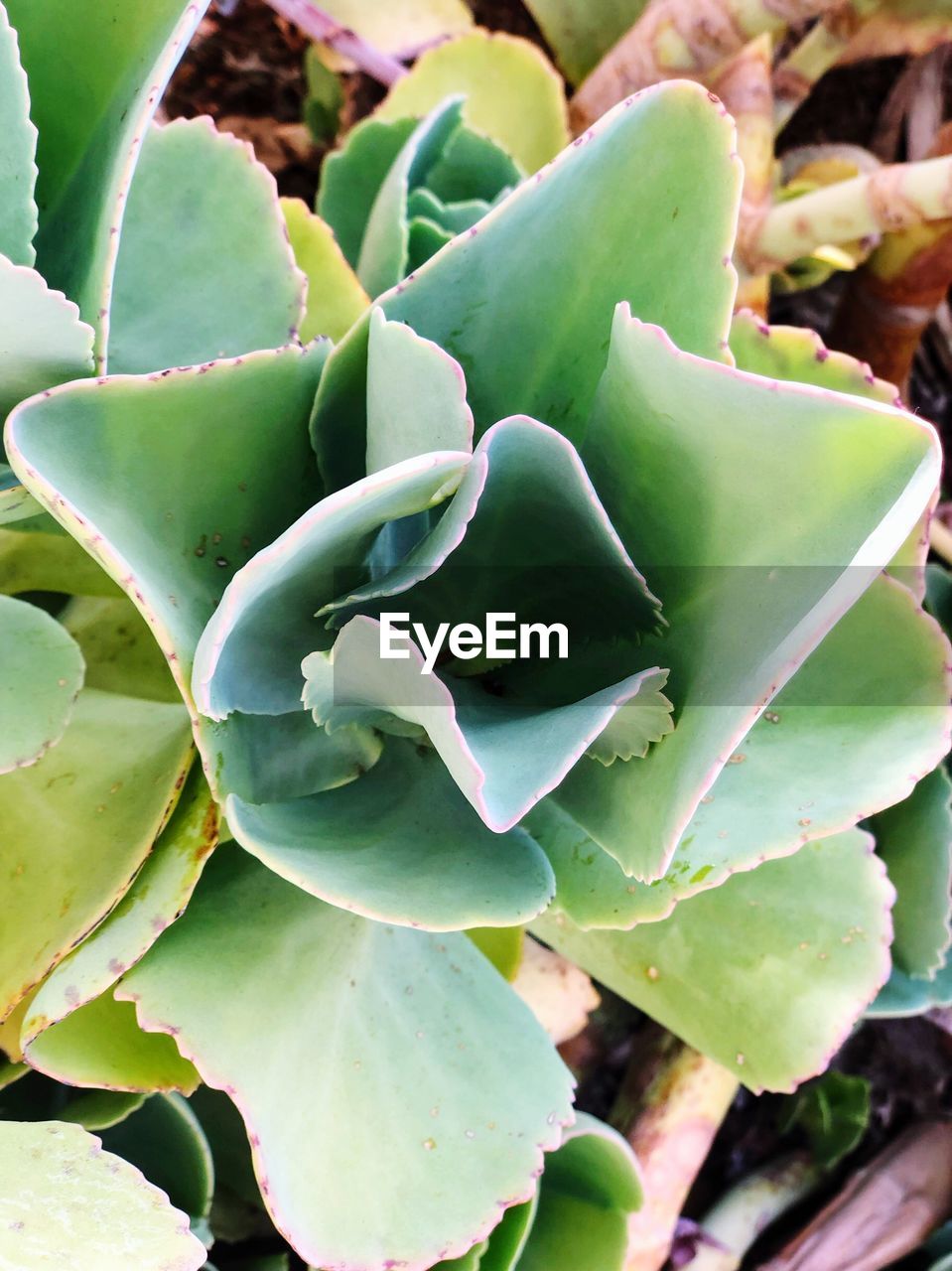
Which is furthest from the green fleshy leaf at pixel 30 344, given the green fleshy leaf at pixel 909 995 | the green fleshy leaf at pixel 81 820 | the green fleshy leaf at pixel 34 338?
the green fleshy leaf at pixel 909 995

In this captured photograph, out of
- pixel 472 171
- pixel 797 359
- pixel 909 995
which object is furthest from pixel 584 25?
pixel 909 995

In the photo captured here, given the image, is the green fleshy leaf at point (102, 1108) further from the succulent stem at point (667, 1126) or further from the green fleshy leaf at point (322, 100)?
the green fleshy leaf at point (322, 100)

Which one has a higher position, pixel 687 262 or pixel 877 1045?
pixel 687 262

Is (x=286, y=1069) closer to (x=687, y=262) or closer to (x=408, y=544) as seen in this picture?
(x=408, y=544)

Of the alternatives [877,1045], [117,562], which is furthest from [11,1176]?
[877,1045]

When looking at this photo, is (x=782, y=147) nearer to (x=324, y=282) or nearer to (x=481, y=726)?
(x=324, y=282)

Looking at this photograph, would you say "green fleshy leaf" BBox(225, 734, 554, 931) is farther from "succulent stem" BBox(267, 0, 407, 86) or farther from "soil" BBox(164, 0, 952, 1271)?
"succulent stem" BBox(267, 0, 407, 86)
